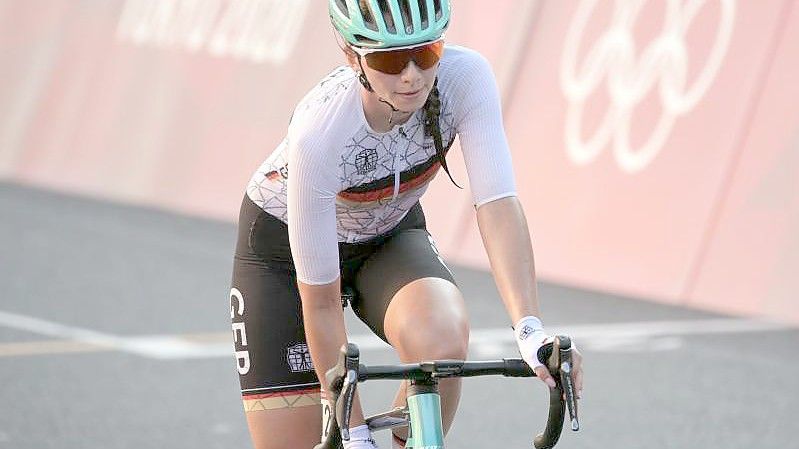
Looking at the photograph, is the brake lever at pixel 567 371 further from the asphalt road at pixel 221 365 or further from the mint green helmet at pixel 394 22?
the asphalt road at pixel 221 365

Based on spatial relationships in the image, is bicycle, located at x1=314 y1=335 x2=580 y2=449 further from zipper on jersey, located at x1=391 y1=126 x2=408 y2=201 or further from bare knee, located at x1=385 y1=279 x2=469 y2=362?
zipper on jersey, located at x1=391 y1=126 x2=408 y2=201

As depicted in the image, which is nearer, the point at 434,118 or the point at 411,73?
the point at 411,73

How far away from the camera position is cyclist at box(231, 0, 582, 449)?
349cm

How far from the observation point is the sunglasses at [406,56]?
345 cm

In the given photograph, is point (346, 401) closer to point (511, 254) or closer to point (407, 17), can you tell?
point (511, 254)

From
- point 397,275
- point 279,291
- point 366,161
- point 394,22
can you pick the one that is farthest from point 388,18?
point 279,291

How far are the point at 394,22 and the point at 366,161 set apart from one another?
0.46 meters

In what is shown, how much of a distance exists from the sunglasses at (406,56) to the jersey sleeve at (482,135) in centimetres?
34

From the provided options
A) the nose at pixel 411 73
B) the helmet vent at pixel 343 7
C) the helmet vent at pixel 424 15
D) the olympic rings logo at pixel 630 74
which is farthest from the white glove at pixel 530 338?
the olympic rings logo at pixel 630 74

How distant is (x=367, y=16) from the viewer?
3.48 m

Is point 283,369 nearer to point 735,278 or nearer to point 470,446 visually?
point 470,446

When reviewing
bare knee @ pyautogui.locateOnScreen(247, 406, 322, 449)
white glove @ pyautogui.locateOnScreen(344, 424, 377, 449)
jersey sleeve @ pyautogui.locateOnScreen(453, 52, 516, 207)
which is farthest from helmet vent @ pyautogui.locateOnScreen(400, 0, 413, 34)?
bare knee @ pyautogui.locateOnScreen(247, 406, 322, 449)

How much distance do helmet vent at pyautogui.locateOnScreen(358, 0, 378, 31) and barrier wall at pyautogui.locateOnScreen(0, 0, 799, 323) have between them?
17.2ft

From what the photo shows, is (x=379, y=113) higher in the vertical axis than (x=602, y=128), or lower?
higher
